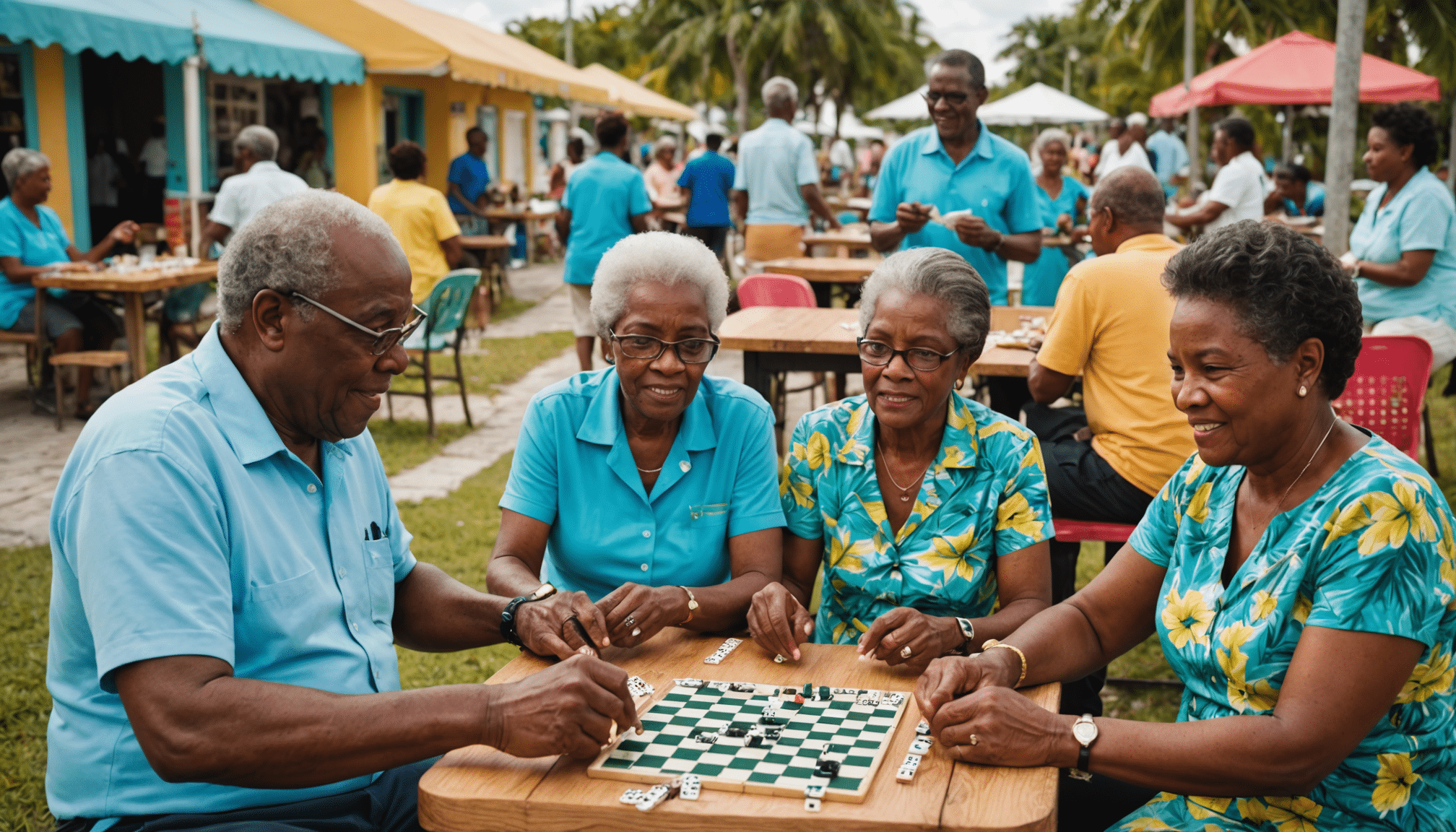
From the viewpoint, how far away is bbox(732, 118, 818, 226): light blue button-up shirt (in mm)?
10695

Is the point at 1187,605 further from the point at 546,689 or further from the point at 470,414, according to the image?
the point at 470,414

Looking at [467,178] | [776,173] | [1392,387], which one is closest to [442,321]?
[776,173]

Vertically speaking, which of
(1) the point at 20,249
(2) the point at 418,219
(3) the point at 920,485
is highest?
(2) the point at 418,219

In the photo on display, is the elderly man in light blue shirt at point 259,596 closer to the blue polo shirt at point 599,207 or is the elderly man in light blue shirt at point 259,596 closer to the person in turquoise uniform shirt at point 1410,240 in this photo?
the person in turquoise uniform shirt at point 1410,240

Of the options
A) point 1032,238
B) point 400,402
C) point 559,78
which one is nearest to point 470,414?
point 400,402

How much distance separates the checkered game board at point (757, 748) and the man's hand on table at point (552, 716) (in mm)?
51

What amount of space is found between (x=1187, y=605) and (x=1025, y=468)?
2.15 ft

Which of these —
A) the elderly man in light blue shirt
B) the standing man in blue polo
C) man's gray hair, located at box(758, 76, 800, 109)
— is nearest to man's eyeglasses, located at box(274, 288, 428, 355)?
the elderly man in light blue shirt

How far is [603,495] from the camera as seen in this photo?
9.46ft

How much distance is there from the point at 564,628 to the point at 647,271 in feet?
2.98

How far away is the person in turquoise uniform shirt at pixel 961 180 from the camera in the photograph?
6059 mm

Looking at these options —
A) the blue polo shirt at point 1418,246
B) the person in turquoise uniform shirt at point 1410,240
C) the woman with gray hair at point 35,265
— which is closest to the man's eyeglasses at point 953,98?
the person in turquoise uniform shirt at point 1410,240

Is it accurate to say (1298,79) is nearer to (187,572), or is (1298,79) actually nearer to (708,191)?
(708,191)

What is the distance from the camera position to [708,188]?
503 inches
